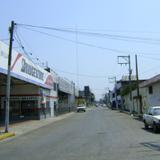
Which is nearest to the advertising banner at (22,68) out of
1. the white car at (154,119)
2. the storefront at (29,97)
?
the storefront at (29,97)

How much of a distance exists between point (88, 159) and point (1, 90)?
130 feet

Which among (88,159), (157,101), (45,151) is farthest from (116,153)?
(157,101)

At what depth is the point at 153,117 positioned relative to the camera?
99.7 ft

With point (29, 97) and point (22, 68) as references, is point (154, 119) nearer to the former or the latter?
point (22, 68)

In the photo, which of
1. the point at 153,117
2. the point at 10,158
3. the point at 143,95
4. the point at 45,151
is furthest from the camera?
the point at 143,95

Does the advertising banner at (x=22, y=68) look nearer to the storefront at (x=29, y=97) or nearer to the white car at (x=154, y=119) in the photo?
the storefront at (x=29, y=97)

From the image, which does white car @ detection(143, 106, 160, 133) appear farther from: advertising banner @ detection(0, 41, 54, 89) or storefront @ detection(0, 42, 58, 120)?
storefront @ detection(0, 42, 58, 120)

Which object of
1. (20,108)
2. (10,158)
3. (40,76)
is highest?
(40,76)

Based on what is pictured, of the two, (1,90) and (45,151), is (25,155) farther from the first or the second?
(1,90)

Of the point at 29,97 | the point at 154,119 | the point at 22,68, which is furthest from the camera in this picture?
the point at 29,97

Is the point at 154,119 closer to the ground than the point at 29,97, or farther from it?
closer to the ground

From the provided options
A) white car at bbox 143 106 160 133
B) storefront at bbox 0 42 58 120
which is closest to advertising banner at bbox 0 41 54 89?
storefront at bbox 0 42 58 120

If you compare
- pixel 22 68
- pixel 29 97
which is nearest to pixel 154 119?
pixel 22 68

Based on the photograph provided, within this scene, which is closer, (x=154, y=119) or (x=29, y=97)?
(x=154, y=119)
